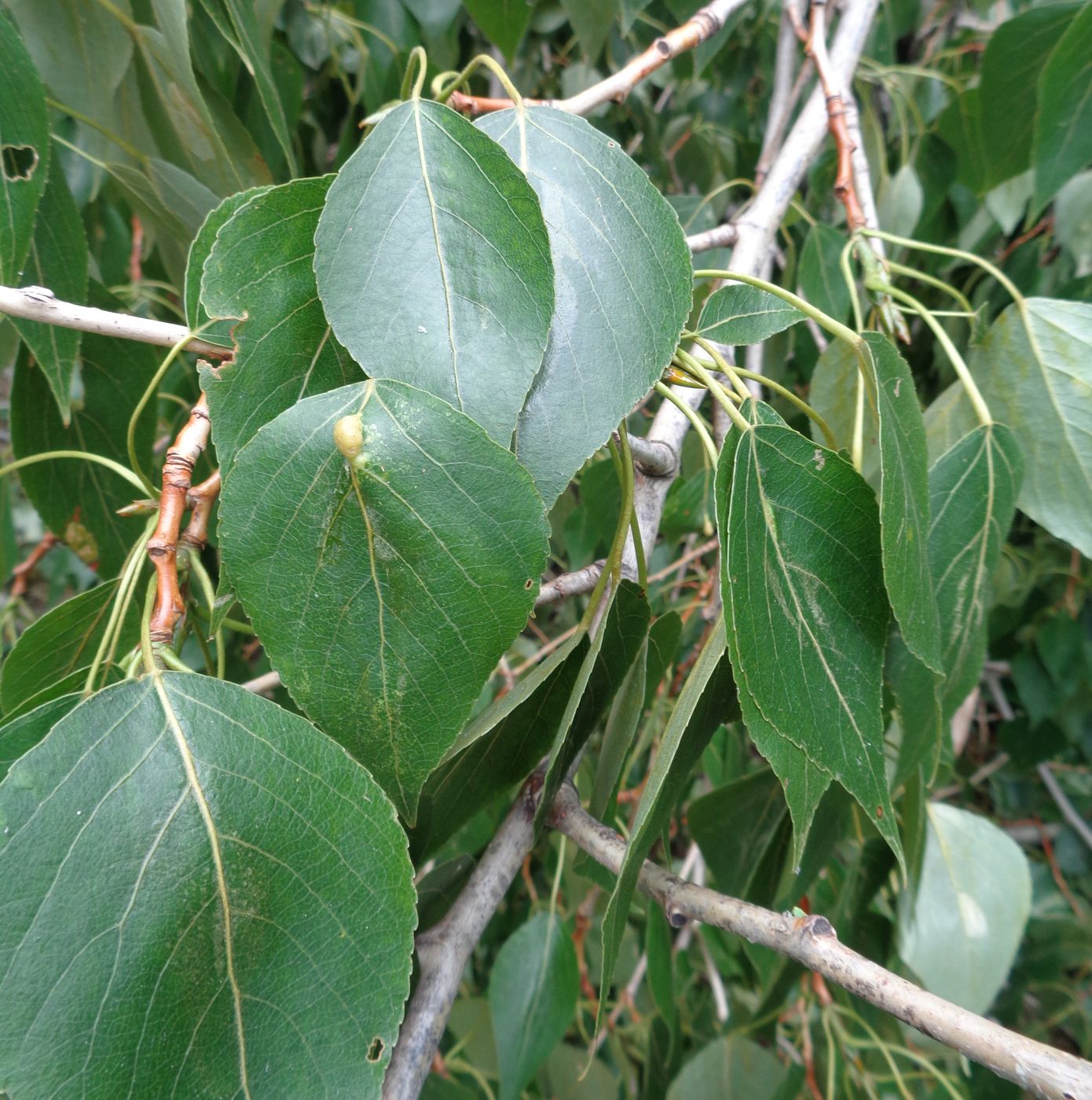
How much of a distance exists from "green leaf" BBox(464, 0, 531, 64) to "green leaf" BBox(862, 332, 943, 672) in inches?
17.6

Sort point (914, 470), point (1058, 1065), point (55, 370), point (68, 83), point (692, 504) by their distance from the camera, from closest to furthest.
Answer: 1. point (1058, 1065)
2. point (914, 470)
3. point (55, 370)
4. point (68, 83)
5. point (692, 504)

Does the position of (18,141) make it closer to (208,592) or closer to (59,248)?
(59,248)

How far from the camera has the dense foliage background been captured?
15.1 inches

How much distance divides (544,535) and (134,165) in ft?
1.83

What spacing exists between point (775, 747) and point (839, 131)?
0.41 meters

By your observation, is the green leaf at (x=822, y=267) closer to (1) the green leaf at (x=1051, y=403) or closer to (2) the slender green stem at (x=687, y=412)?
(1) the green leaf at (x=1051, y=403)

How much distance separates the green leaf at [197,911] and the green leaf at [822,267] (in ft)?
1.86

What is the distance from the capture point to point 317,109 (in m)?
1.04

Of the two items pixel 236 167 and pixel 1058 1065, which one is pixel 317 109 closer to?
pixel 236 167

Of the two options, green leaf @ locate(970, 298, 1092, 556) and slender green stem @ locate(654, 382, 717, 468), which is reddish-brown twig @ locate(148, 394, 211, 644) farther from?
green leaf @ locate(970, 298, 1092, 556)

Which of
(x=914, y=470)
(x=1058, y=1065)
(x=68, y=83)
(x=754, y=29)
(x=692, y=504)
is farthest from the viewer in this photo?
(x=754, y=29)

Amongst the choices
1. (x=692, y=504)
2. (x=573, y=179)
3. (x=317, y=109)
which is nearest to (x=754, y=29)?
(x=317, y=109)

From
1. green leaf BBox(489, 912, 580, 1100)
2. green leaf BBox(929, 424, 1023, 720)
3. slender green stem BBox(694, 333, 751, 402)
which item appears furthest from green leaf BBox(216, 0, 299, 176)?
green leaf BBox(489, 912, 580, 1100)

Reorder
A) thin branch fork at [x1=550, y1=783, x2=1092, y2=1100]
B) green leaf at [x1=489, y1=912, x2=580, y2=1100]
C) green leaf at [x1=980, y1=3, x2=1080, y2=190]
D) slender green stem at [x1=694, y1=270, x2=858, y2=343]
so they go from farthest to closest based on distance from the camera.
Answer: green leaf at [x1=980, y1=3, x2=1080, y2=190]
green leaf at [x1=489, y1=912, x2=580, y2=1100]
slender green stem at [x1=694, y1=270, x2=858, y2=343]
thin branch fork at [x1=550, y1=783, x2=1092, y2=1100]
